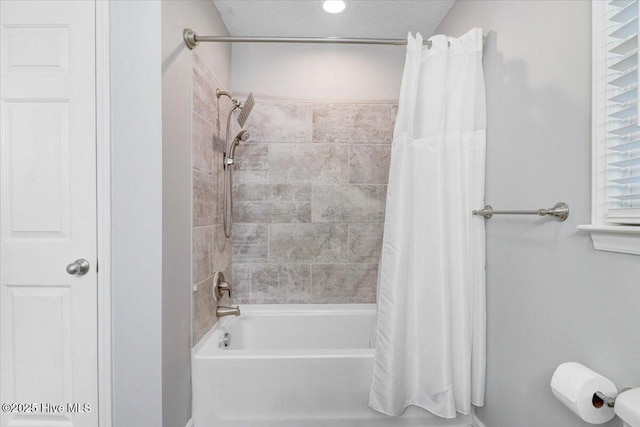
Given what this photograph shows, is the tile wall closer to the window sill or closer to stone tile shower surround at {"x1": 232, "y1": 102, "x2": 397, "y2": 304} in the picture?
stone tile shower surround at {"x1": 232, "y1": 102, "x2": 397, "y2": 304}

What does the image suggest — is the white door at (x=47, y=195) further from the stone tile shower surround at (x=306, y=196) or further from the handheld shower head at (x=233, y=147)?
the stone tile shower surround at (x=306, y=196)

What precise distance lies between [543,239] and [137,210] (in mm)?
1549

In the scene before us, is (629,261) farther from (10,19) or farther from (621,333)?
(10,19)

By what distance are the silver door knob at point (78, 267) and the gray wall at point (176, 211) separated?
12.5 inches

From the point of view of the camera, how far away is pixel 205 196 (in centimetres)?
186

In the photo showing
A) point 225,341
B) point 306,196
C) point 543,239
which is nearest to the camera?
point 543,239

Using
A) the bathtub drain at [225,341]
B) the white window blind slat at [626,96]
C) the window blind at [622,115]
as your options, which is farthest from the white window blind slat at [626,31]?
the bathtub drain at [225,341]

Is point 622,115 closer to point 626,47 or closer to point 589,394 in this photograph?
point 626,47

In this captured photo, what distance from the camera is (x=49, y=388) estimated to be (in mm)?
1400

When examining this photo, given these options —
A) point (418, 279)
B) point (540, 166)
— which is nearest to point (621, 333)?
point (540, 166)

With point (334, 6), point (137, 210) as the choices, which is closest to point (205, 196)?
point (137, 210)

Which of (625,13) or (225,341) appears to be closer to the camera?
(625,13)

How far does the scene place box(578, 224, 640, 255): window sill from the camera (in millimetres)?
837

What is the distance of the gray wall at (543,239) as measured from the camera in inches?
37.9
